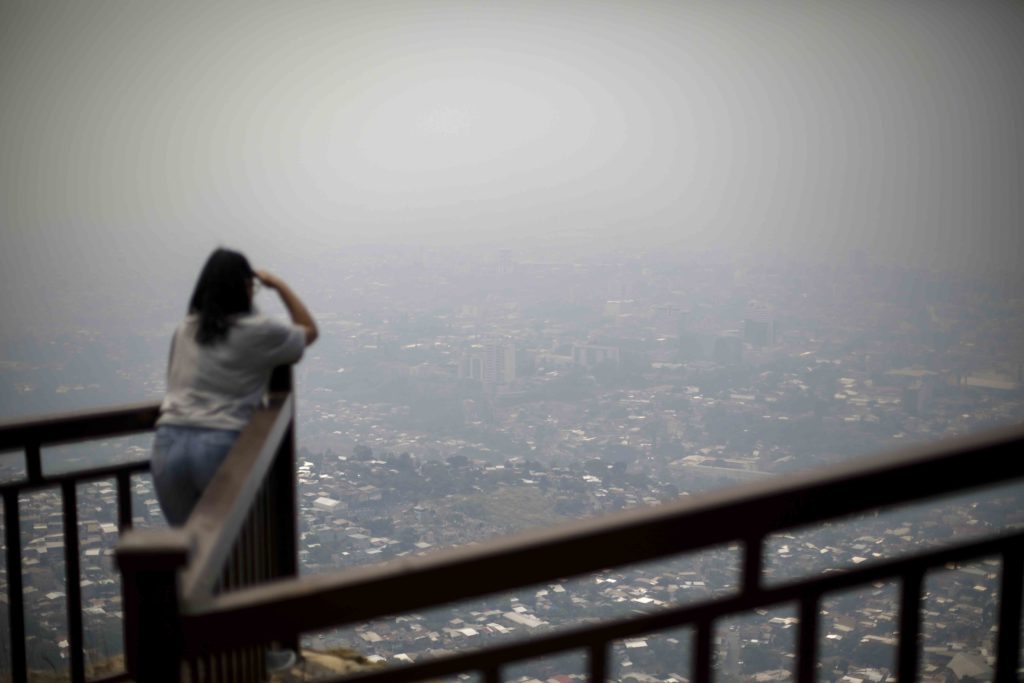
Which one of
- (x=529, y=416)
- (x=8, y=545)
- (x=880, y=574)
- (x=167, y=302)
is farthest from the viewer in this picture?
(x=529, y=416)

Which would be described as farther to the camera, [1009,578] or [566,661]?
[566,661]

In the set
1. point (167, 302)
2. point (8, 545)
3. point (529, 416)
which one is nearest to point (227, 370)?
point (8, 545)

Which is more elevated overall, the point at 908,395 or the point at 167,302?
the point at 167,302

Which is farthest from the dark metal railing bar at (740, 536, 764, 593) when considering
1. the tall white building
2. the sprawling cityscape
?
the tall white building

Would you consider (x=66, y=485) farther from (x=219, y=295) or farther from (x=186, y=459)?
(x=219, y=295)

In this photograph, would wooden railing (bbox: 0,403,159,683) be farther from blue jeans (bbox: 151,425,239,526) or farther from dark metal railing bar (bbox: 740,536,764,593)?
dark metal railing bar (bbox: 740,536,764,593)

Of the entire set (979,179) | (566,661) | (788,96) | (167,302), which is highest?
(788,96)

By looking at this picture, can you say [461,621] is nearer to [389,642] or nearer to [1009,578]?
[389,642]
